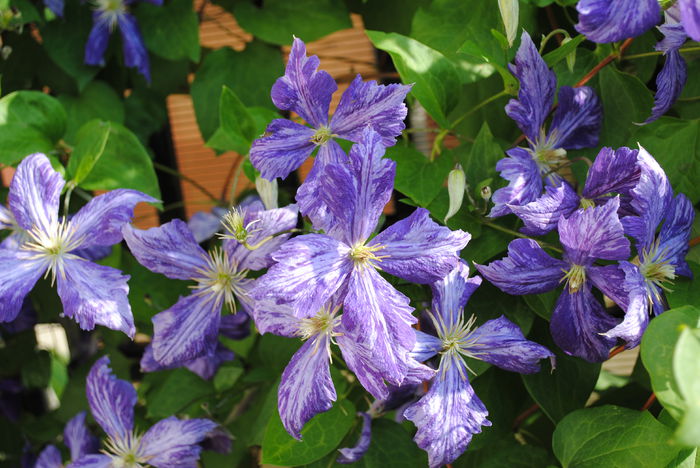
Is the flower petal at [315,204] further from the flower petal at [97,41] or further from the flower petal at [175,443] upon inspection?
the flower petal at [97,41]

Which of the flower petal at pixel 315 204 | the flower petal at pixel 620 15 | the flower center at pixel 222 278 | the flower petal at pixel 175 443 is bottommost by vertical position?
the flower petal at pixel 175 443

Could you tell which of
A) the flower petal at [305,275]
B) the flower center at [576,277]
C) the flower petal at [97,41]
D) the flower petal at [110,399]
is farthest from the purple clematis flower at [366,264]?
the flower petal at [97,41]

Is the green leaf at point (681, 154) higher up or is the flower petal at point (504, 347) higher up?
the green leaf at point (681, 154)

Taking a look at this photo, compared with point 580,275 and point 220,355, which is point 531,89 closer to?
point 580,275

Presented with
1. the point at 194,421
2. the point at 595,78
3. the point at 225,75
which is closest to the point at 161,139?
the point at 225,75

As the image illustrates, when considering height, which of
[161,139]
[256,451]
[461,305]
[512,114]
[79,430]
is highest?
[512,114]

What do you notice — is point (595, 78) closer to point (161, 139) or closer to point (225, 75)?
point (225, 75)
